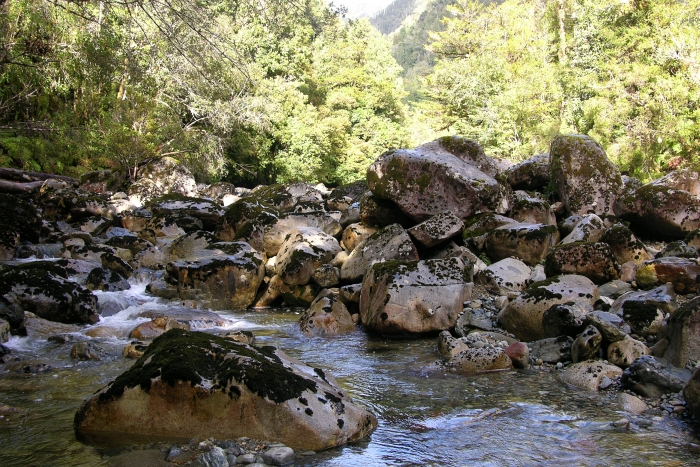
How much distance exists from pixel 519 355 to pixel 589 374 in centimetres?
80

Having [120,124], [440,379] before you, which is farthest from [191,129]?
[440,379]

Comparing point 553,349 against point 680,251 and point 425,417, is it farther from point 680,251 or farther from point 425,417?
point 680,251

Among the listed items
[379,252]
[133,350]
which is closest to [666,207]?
[379,252]

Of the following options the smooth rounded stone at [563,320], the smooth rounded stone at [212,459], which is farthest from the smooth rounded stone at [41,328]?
the smooth rounded stone at [563,320]

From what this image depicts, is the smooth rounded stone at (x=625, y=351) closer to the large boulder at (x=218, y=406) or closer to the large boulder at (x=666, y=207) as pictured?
the large boulder at (x=218, y=406)

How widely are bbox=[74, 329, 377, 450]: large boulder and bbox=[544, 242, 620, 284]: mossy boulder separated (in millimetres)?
5133

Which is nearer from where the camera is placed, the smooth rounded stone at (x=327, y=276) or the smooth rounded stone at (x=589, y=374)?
the smooth rounded stone at (x=589, y=374)

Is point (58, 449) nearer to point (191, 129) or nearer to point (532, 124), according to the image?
point (191, 129)

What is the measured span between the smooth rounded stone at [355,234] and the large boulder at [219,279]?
210 centimetres

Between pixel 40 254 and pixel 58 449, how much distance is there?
327 inches

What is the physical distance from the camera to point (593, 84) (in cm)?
2420

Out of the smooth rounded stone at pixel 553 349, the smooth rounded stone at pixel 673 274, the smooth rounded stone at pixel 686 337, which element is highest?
the smooth rounded stone at pixel 673 274

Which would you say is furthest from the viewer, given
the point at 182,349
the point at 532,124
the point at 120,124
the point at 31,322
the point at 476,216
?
the point at 532,124

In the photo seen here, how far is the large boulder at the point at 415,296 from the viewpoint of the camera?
7.50 meters
